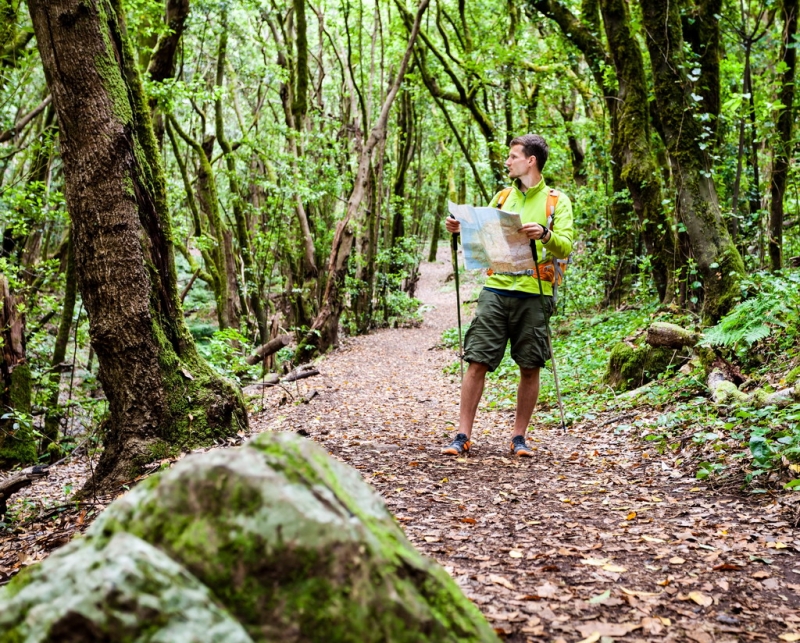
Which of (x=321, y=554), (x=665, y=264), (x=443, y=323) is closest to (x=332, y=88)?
(x=443, y=323)

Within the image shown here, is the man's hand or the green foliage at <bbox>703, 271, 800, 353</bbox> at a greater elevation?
the man's hand

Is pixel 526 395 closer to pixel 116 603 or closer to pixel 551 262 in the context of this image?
pixel 551 262

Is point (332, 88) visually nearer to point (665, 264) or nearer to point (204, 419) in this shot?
point (665, 264)

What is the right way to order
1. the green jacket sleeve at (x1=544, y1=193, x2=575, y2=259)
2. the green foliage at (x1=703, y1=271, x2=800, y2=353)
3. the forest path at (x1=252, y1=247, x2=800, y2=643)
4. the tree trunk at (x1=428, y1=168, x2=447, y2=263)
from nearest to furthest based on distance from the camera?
the forest path at (x1=252, y1=247, x2=800, y2=643)
the green jacket sleeve at (x1=544, y1=193, x2=575, y2=259)
the green foliage at (x1=703, y1=271, x2=800, y2=353)
the tree trunk at (x1=428, y1=168, x2=447, y2=263)

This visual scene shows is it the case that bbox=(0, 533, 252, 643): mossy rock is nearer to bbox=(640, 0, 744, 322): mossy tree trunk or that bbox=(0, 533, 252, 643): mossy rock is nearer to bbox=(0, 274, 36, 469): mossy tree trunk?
bbox=(640, 0, 744, 322): mossy tree trunk

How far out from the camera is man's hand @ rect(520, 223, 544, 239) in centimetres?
487

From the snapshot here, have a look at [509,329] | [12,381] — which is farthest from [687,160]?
[12,381]

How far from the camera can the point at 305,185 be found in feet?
45.5

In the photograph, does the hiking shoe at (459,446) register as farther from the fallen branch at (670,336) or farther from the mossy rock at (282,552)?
the mossy rock at (282,552)

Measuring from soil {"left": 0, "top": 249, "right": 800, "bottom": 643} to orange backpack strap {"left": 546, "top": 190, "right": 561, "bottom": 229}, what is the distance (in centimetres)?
200

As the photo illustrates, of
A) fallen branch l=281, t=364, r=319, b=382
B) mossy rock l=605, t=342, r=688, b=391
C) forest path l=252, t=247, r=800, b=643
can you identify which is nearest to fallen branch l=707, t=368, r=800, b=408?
forest path l=252, t=247, r=800, b=643

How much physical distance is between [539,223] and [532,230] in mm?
419

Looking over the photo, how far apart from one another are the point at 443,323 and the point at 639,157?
11.3 metres

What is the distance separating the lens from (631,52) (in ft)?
31.8
